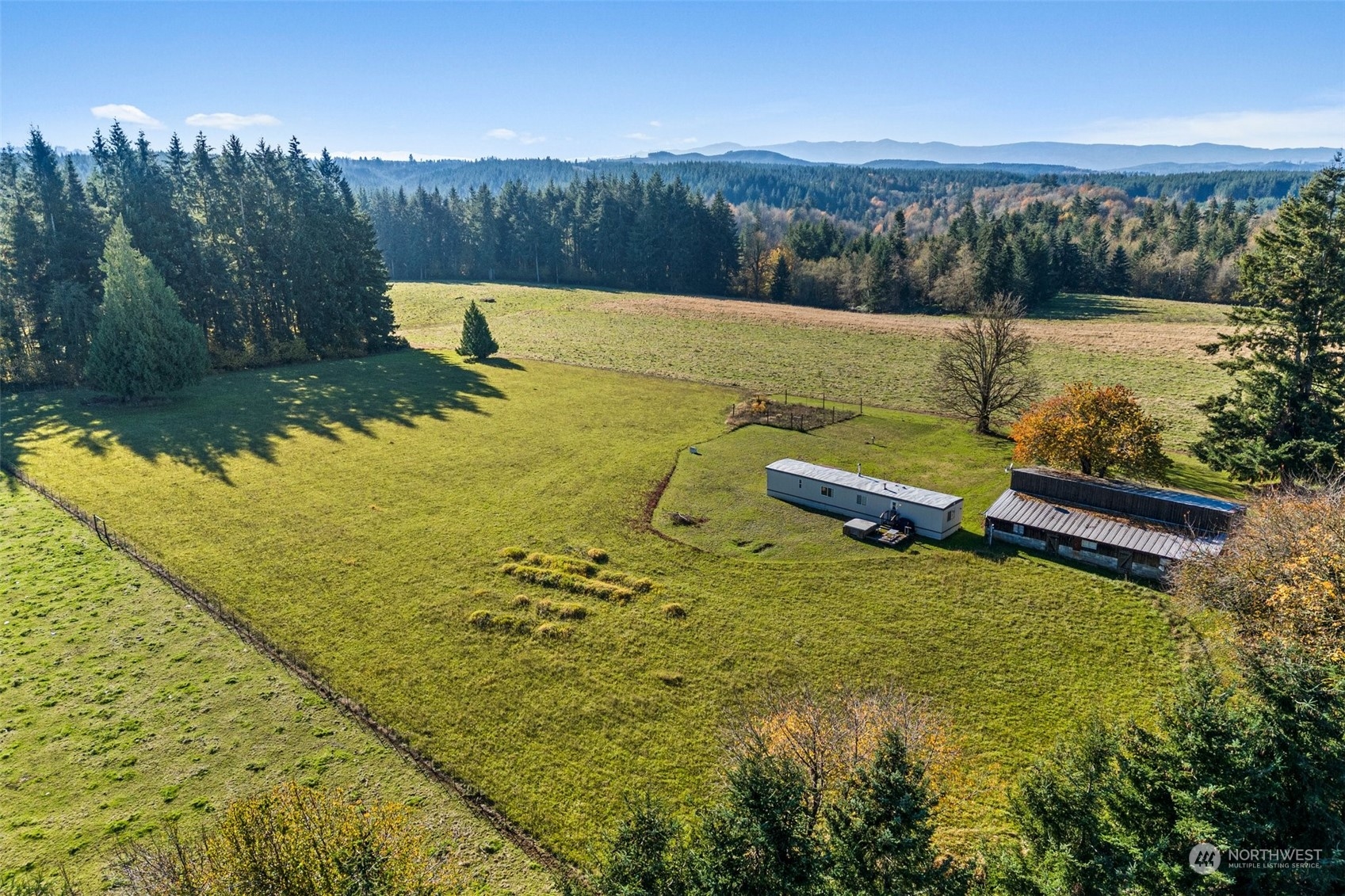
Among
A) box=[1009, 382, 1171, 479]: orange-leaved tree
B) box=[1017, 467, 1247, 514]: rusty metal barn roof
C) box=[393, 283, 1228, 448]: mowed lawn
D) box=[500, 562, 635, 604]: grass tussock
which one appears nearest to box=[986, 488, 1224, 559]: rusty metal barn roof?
box=[1017, 467, 1247, 514]: rusty metal barn roof

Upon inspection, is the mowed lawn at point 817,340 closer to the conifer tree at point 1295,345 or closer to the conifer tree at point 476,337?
the conifer tree at point 476,337

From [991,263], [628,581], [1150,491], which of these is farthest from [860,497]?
[991,263]

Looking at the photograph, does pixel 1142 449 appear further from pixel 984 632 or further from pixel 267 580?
pixel 267 580

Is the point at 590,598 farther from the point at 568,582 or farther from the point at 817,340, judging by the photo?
the point at 817,340

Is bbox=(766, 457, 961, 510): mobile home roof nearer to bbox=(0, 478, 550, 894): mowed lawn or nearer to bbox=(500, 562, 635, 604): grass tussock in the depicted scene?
bbox=(500, 562, 635, 604): grass tussock

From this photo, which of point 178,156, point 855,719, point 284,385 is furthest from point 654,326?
point 855,719
